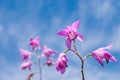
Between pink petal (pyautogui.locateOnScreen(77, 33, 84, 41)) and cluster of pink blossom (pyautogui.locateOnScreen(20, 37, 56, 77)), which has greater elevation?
cluster of pink blossom (pyautogui.locateOnScreen(20, 37, 56, 77))

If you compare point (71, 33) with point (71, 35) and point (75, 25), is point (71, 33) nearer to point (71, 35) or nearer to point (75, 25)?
point (71, 35)

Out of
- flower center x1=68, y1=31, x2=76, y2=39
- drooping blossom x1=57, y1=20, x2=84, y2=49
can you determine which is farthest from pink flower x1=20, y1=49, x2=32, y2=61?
flower center x1=68, y1=31, x2=76, y2=39

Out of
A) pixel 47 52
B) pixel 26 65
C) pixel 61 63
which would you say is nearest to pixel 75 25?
pixel 61 63

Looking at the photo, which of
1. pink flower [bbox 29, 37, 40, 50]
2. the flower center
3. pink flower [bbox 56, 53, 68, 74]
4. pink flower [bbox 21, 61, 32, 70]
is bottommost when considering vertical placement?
pink flower [bbox 56, 53, 68, 74]

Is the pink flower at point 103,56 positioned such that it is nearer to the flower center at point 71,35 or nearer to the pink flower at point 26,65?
the flower center at point 71,35

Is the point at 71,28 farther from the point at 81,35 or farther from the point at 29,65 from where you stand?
the point at 29,65

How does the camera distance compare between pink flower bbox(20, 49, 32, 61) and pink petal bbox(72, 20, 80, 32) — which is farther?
pink flower bbox(20, 49, 32, 61)

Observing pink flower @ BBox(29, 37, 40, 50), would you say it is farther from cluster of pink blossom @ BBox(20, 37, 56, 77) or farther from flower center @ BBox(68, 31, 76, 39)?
flower center @ BBox(68, 31, 76, 39)
